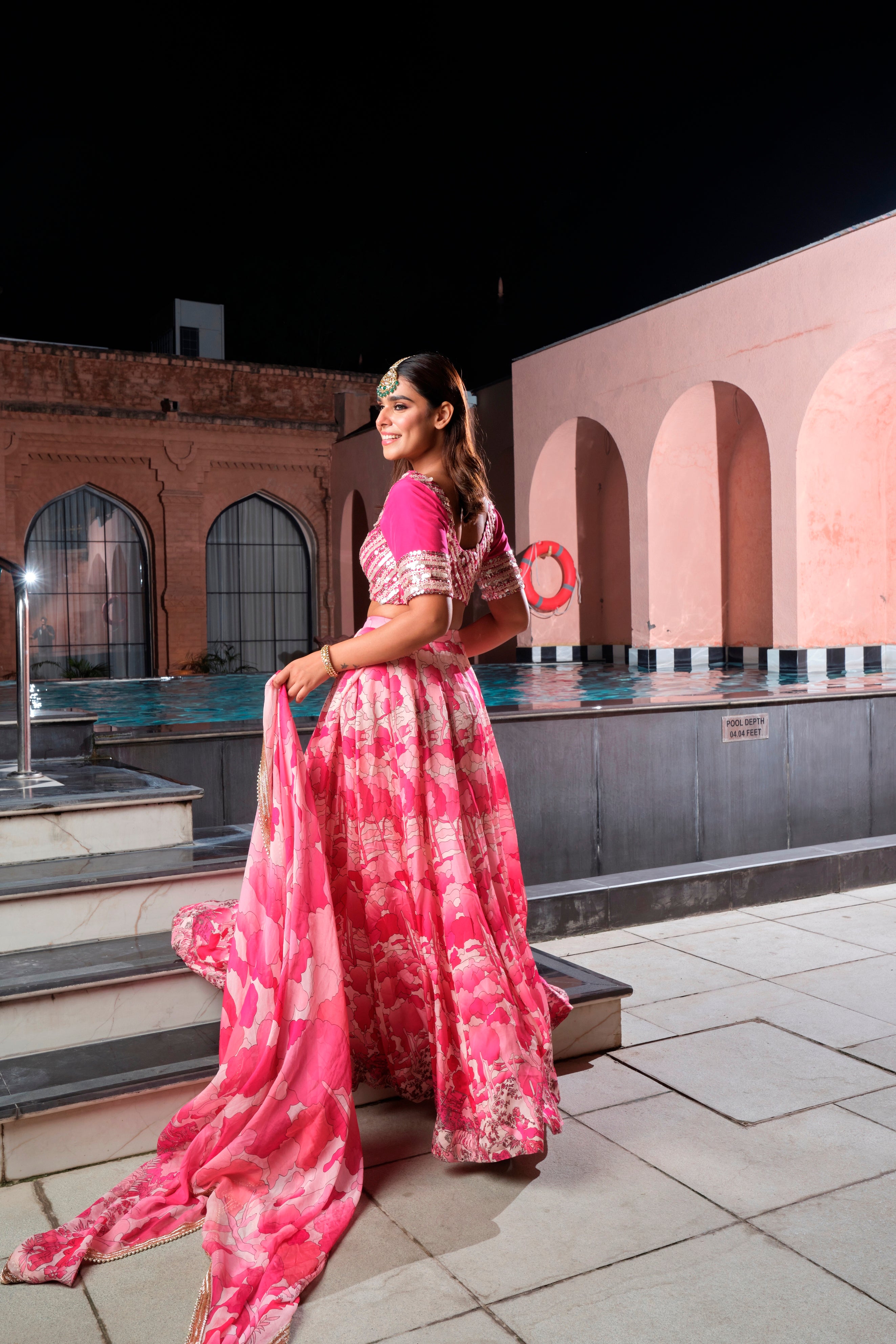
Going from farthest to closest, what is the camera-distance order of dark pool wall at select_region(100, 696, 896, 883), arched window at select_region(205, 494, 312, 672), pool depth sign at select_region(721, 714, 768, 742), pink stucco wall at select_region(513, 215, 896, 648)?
arched window at select_region(205, 494, 312, 672) → pink stucco wall at select_region(513, 215, 896, 648) → pool depth sign at select_region(721, 714, 768, 742) → dark pool wall at select_region(100, 696, 896, 883)

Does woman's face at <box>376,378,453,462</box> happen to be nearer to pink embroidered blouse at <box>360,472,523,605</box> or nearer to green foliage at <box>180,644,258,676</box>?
pink embroidered blouse at <box>360,472,523,605</box>

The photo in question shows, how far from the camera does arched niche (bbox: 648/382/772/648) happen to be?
9.86m

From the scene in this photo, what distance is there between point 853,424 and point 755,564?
1.81 metres

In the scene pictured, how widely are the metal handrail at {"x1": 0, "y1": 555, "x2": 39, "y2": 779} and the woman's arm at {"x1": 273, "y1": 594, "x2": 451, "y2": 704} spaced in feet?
5.14

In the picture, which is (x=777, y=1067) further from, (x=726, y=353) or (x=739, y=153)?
(x=739, y=153)

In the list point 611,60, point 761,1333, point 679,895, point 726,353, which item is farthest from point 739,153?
point 761,1333

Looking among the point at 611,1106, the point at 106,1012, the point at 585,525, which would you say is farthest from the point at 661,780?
the point at 585,525

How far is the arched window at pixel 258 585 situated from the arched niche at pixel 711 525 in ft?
26.6

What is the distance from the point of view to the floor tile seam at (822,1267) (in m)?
1.59

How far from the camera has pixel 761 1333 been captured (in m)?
1.52

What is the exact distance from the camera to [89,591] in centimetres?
1617

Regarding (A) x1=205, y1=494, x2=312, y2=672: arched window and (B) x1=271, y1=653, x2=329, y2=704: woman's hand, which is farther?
(A) x1=205, y1=494, x2=312, y2=672: arched window

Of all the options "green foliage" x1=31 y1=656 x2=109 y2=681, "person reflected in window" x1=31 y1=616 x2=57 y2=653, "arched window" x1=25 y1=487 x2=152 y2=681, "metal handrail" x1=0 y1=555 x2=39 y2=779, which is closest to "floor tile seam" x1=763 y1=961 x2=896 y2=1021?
"metal handrail" x1=0 y1=555 x2=39 y2=779

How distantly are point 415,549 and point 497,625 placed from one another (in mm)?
439
